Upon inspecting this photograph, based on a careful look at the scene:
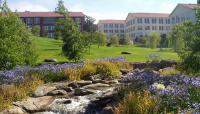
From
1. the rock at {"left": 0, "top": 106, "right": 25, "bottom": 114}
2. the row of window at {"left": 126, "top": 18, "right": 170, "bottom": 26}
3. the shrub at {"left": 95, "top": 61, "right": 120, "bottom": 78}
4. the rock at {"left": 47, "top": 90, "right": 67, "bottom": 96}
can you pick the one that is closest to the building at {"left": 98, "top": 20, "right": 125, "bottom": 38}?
the row of window at {"left": 126, "top": 18, "right": 170, "bottom": 26}

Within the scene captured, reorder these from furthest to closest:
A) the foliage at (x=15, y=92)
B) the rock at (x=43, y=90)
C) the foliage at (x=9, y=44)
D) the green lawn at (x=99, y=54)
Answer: the green lawn at (x=99, y=54) < the foliage at (x=9, y=44) < the rock at (x=43, y=90) < the foliage at (x=15, y=92)

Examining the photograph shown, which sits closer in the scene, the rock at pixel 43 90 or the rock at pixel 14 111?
the rock at pixel 14 111

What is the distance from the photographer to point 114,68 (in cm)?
1862

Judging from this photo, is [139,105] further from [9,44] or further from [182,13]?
[182,13]

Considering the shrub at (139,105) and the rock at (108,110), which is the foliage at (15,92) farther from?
the shrub at (139,105)

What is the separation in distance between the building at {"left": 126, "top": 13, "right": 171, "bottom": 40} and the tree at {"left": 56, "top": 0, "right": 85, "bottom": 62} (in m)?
114

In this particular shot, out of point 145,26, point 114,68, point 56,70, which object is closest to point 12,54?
point 56,70

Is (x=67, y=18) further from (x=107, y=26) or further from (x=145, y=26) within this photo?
(x=107, y=26)

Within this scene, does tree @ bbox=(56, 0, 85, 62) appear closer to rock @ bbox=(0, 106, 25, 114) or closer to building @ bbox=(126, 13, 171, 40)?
rock @ bbox=(0, 106, 25, 114)

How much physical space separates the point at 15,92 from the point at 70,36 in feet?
45.2

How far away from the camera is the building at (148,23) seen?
14112 centimetres

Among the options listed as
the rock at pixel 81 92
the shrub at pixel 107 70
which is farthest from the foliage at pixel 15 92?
the shrub at pixel 107 70

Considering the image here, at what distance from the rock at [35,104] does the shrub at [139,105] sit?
3.37 metres

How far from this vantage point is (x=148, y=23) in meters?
142
